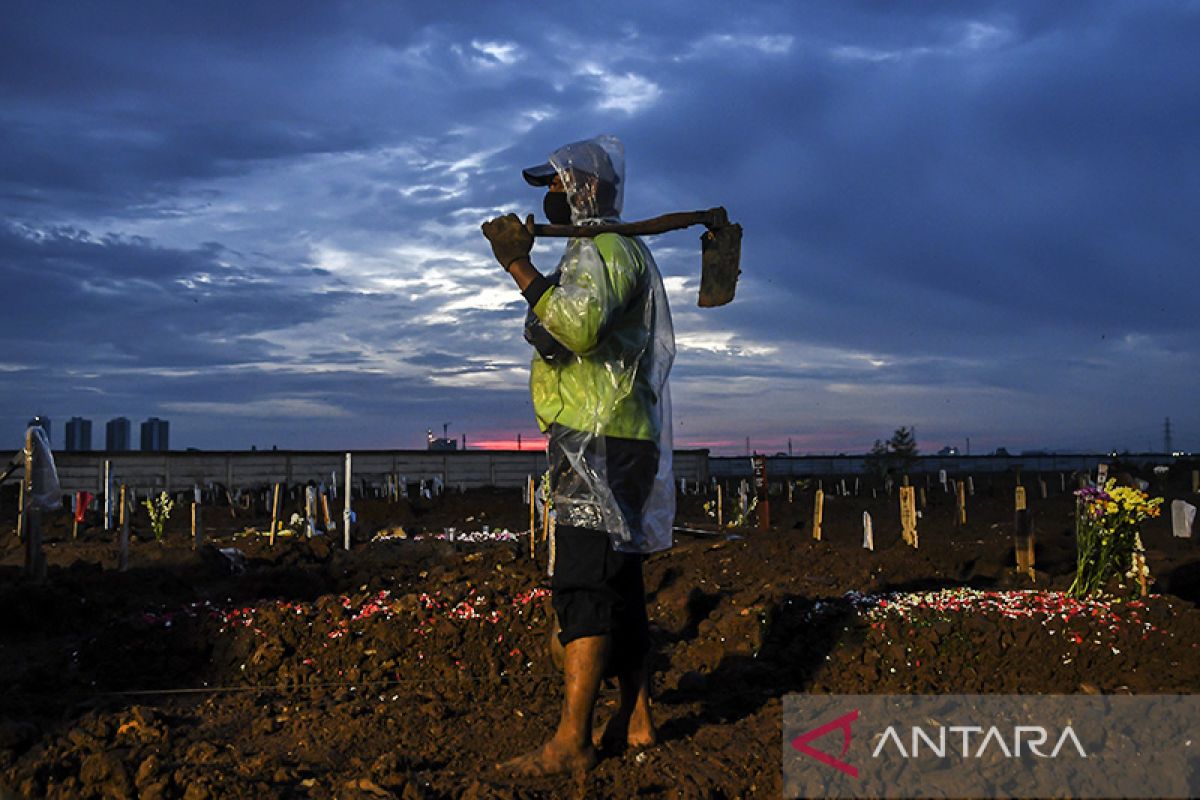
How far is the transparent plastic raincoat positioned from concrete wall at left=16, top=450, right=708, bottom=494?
23072 millimetres

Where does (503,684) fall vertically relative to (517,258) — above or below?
below

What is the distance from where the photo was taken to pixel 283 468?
30.6 metres

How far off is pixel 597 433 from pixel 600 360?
0.76ft

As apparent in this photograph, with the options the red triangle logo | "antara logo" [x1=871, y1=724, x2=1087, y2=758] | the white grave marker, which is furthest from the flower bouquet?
the white grave marker

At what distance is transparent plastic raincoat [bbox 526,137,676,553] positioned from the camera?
322 centimetres

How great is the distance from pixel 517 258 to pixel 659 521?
944 mm

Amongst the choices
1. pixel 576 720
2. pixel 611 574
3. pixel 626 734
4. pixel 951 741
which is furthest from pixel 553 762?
pixel 951 741

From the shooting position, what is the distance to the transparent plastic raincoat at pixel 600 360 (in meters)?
3.22

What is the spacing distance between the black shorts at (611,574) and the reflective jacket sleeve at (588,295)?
1.17 feet

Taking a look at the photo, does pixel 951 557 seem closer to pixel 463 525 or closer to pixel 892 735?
pixel 892 735

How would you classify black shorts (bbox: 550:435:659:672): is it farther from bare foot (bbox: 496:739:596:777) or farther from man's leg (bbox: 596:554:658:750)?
bare foot (bbox: 496:739:596:777)

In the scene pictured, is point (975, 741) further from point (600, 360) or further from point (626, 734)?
point (600, 360)

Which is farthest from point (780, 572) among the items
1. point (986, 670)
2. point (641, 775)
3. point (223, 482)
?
point (223, 482)

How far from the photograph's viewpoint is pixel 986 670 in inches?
181
